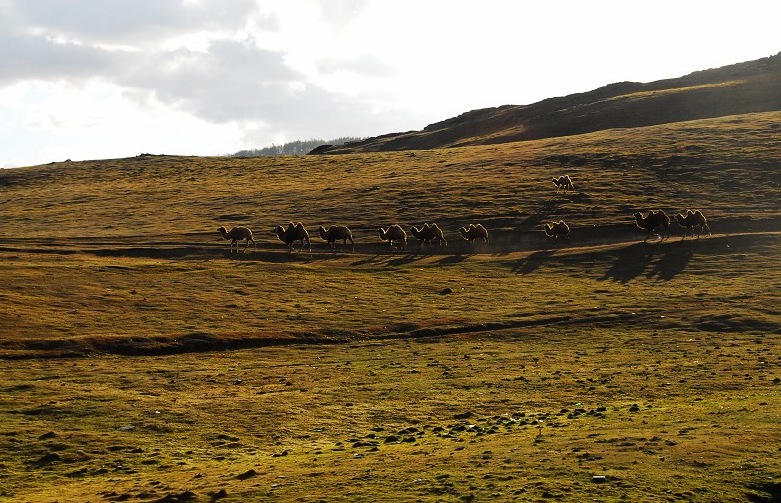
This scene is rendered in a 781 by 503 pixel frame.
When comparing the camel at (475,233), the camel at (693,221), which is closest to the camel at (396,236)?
the camel at (475,233)

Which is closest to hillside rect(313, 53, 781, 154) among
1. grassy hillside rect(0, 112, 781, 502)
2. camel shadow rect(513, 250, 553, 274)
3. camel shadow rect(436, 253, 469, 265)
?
grassy hillside rect(0, 112, 781, 502)

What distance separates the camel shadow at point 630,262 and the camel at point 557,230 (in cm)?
525

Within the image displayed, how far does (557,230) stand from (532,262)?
23.2 ft

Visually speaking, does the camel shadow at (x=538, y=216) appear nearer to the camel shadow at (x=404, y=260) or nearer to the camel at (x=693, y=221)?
the camel shadow at (x=404, y=260)

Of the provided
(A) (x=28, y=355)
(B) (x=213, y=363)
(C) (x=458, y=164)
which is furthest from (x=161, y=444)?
(C) (x=458, y=164)

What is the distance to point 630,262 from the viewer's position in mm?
54531

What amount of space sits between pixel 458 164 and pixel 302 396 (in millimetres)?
70628

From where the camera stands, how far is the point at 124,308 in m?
43.4

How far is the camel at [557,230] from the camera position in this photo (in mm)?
62487

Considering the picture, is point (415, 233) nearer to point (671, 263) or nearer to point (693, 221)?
point (671, 263)

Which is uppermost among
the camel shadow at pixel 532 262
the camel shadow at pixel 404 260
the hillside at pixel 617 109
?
the hillside at pixel 617 109

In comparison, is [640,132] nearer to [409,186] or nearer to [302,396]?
[409,186]

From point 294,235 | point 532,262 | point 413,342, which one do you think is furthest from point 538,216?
point 413,342

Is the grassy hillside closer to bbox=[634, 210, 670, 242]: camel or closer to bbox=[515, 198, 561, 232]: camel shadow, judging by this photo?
bbox=[515, 198, 561, 232]: camel shadow
